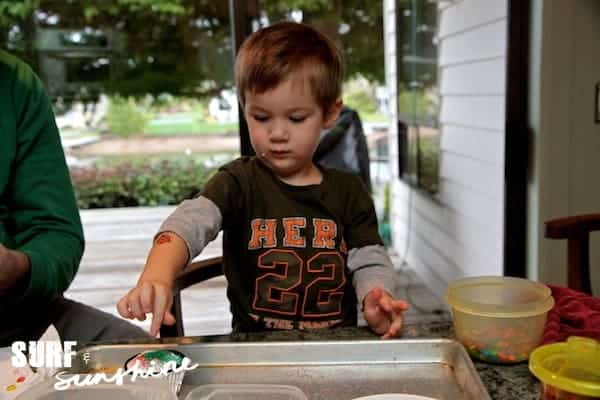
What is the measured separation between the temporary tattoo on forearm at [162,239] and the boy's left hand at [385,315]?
0.27 metres

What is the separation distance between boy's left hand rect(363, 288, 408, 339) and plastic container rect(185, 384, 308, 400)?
0.52 ft

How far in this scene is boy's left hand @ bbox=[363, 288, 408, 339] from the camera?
75 cm

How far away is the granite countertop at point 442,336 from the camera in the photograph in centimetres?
63

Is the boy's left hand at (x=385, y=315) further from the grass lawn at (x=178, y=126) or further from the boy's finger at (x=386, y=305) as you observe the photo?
the grass lawn at (x=178, y=126)

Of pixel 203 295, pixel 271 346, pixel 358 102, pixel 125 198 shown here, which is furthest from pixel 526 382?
pixel 125 198

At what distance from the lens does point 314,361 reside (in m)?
0.73

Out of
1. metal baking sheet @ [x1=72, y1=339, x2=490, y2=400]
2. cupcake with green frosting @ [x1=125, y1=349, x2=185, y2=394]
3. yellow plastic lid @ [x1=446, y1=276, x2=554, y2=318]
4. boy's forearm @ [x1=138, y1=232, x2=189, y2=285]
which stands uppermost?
boy's forearm @ [x1=138, y1=232, x2=189, y2=285]

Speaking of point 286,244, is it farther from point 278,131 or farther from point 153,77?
point 153,77

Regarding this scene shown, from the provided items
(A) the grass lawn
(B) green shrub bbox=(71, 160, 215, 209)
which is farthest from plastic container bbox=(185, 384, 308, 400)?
(B) green shrub bbox=(71, 160, 215, 209)

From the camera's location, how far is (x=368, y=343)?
0.73 meters

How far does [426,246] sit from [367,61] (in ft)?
3.80

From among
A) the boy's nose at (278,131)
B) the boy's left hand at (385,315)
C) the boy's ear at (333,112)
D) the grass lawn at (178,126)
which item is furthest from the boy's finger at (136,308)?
Answer: the grass lawn at (178,126)

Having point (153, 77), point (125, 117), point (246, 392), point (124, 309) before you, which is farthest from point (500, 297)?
point (125, 117)

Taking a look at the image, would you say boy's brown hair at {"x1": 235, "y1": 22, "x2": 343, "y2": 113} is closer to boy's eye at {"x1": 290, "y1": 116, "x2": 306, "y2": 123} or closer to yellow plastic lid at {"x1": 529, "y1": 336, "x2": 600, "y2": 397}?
boy's eye at {"x1": 290, "y1": 116, "x2": 306, "y2": 123}
